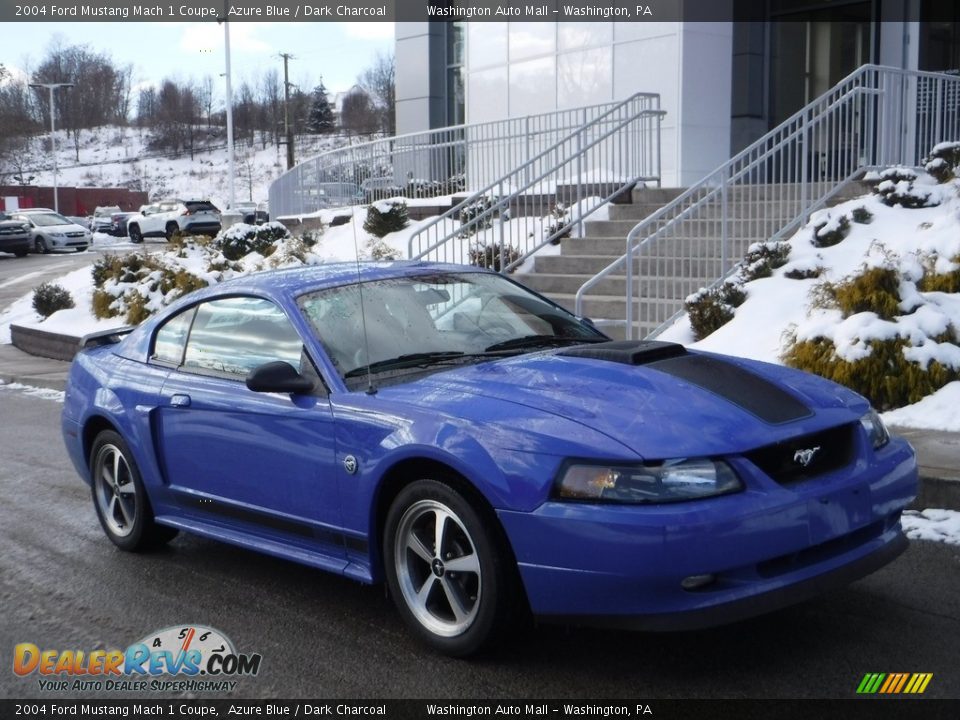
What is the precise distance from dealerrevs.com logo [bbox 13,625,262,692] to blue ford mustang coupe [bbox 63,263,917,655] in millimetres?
533

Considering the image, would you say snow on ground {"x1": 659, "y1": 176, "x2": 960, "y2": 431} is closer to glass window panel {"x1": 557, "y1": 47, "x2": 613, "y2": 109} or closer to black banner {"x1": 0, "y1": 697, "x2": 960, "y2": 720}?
black banner {"x1": 0, "y1": 697, "x2": 960, "y2": 720}

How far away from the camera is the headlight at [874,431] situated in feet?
14.8

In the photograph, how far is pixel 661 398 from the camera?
4238 mm

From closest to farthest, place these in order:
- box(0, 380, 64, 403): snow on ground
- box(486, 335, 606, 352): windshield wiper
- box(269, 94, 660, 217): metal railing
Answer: box(486, 335, 606, 352): windshield wiper
box(0, 380, 64, 403): snow on ground
box(269, 94, 660, 217): metal railing

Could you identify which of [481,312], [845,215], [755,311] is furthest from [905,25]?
[481,312]

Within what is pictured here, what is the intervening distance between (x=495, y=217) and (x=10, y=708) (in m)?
12.5

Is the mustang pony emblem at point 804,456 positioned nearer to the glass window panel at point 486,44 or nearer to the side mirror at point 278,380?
the side mirror at point 278,380

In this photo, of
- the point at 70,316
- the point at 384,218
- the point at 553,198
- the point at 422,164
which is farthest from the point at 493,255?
the point at 70,316

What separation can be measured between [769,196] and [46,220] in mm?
33312

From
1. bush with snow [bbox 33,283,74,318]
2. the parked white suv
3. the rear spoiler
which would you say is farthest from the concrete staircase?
the parked white suv

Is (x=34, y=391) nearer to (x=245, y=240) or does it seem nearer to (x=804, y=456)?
(x=245, y=240)

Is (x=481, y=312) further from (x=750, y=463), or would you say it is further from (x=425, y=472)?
(x=750, y=463)

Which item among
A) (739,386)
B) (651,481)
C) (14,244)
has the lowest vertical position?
(14,244)

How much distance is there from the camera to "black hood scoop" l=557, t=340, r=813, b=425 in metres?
4.28
